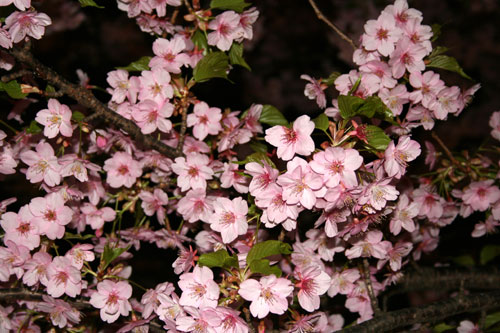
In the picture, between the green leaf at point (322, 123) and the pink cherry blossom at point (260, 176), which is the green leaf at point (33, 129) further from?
the green leaf at point (322, 123)

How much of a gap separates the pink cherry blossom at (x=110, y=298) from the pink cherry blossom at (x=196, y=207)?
0.27 meters

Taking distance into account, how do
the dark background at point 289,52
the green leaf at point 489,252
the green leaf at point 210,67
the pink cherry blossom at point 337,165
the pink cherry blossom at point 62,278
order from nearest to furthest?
the pink cherry blossom at point 337,165 < the pink cherry blossom at point 62,278 < the green leaf at point 210,67 < the green leaf at point 489,252 < the dark background at point 289,52

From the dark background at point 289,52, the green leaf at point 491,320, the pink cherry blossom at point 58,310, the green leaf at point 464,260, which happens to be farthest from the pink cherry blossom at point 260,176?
the dark background at point 289,52

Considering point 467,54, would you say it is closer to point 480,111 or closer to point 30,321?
point 480,111

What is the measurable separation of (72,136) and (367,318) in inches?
45.3

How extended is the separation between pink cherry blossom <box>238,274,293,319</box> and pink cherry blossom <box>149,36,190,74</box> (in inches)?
27.1

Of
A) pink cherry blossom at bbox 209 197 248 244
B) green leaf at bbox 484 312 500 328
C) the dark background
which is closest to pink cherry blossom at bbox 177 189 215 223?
pink cherry blossom at bbox 209 197 248 244

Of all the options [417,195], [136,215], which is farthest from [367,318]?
[136,215]

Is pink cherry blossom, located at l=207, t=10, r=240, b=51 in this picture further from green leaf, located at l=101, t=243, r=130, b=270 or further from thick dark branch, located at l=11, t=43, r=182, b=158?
green leaf, located at l=101, t=243, r=130, b=270

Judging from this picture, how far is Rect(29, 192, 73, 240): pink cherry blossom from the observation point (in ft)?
5.04

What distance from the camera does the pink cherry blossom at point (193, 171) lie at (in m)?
1.57

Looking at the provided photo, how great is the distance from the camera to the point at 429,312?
1764 mm

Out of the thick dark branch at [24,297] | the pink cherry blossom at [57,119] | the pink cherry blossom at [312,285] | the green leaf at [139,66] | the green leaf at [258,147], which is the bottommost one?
the thick dark branch at [24,297]

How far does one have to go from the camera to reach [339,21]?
422cm
